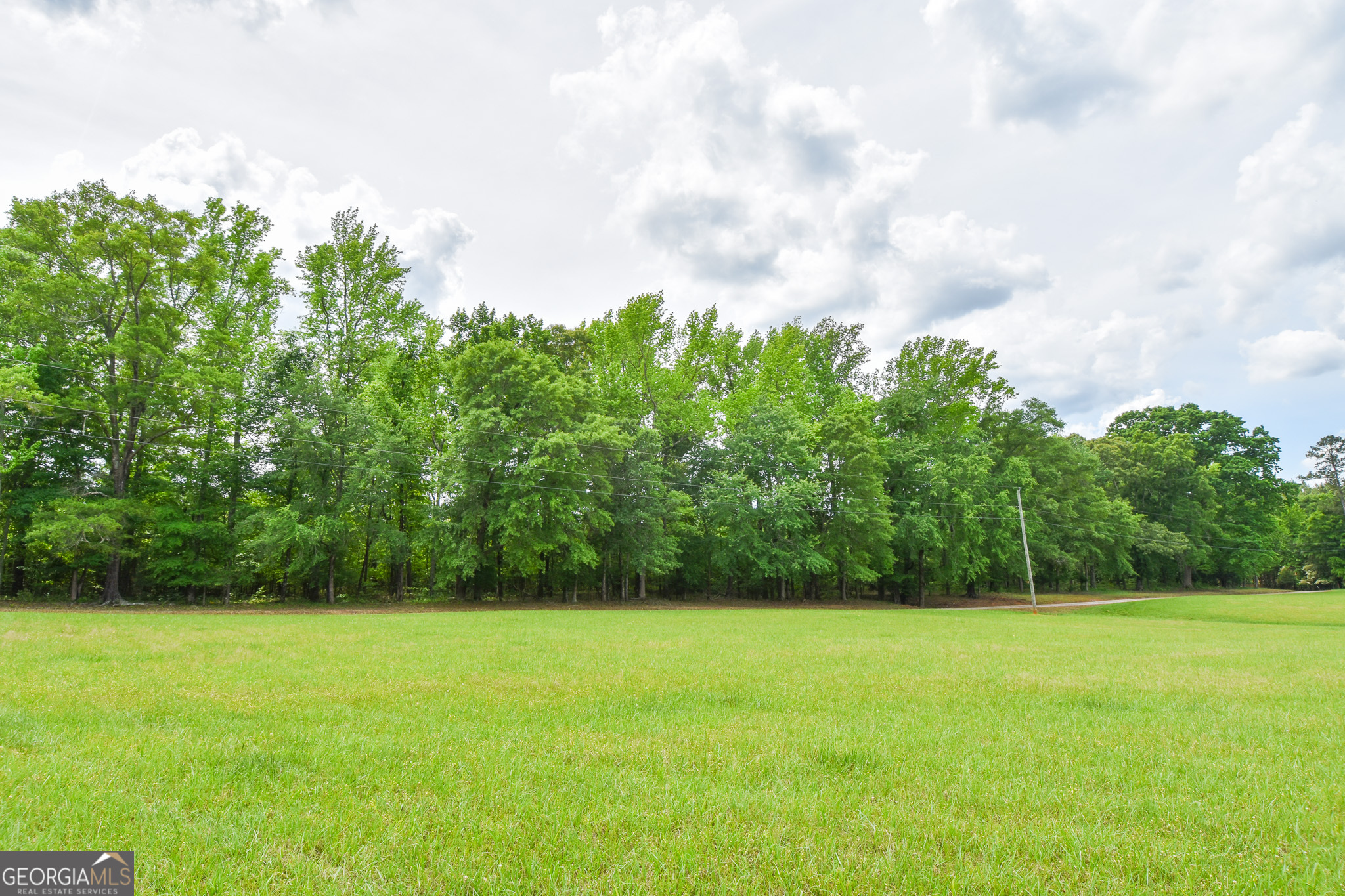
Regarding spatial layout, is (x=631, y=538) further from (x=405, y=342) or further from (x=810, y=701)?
(x=810, y=701)

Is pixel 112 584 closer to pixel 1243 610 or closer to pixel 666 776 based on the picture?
pixel 666 776

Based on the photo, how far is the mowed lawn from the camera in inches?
113

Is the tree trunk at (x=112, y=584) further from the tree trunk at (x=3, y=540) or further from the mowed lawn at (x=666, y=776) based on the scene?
the mowed lawn at (x=666, y=776)

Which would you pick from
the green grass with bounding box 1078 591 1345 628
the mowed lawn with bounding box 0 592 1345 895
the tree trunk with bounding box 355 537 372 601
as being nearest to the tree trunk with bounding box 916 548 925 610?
the green grass with bounding box 1078 591 1345 628

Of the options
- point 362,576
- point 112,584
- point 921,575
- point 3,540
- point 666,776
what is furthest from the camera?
point 921,575

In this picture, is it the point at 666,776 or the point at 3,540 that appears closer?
the point at 666,776

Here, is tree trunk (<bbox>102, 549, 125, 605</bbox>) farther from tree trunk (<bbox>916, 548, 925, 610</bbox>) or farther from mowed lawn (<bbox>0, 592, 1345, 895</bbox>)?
tree trunk (<bbox>916, 548, 925, 610</bbox>)

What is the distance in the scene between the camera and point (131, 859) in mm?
2783

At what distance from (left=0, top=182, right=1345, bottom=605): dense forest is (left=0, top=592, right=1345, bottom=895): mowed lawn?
20081 millimetres

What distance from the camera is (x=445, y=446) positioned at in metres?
35.0

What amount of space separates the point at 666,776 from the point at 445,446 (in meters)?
33.7

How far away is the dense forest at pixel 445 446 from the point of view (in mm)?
25828

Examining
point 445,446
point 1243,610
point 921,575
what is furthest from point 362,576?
point 1243,610

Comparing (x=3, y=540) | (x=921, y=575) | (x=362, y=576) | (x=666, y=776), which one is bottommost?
(x=921, y=575)
